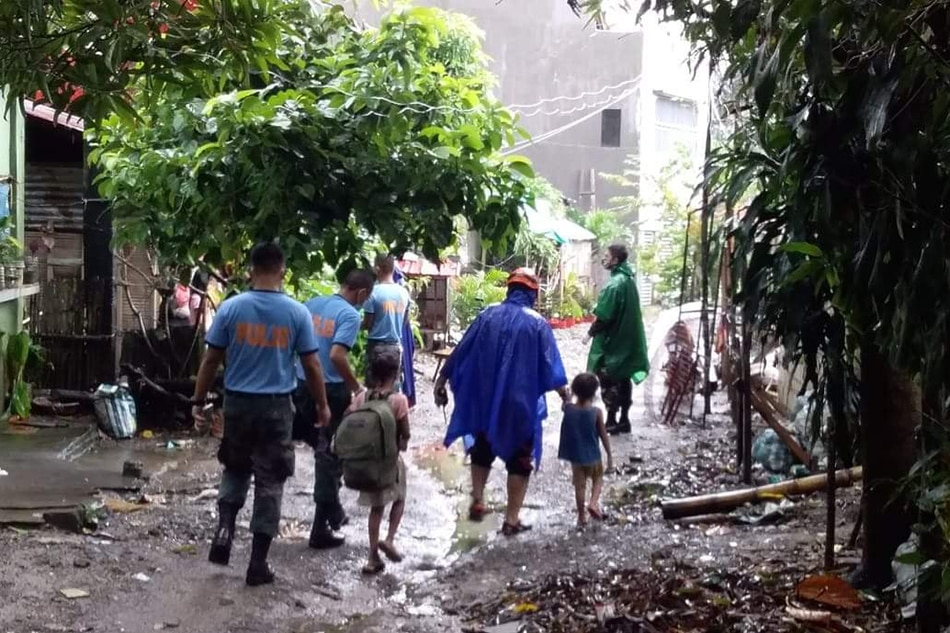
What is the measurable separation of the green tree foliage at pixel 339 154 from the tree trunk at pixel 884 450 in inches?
99.3

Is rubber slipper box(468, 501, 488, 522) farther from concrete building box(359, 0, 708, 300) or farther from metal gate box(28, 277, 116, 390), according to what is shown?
concrete building box(359, 0, 708, 300)

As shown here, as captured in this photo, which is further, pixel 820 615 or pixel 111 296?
pixel 111 296

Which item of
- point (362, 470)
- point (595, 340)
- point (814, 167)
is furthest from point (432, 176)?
point (595, 340)

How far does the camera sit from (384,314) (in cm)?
866

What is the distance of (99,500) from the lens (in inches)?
303

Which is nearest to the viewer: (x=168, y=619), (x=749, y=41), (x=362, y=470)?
(x=749, y=41)

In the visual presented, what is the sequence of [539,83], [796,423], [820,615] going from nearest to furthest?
[820,615] → [796,423] → [539,83]

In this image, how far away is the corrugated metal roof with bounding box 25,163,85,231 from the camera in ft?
41.3

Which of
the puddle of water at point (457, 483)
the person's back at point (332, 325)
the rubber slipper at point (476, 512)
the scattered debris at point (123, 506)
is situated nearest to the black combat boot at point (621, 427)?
the puddle of water at point (457, 483)

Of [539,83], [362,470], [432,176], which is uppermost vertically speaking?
[539,83]

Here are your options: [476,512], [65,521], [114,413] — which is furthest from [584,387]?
[114,413]

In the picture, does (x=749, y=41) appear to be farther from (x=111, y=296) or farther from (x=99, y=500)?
(x=111, y=296)

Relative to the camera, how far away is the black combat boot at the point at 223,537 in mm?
6152

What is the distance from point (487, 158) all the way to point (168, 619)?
3.07 meters
